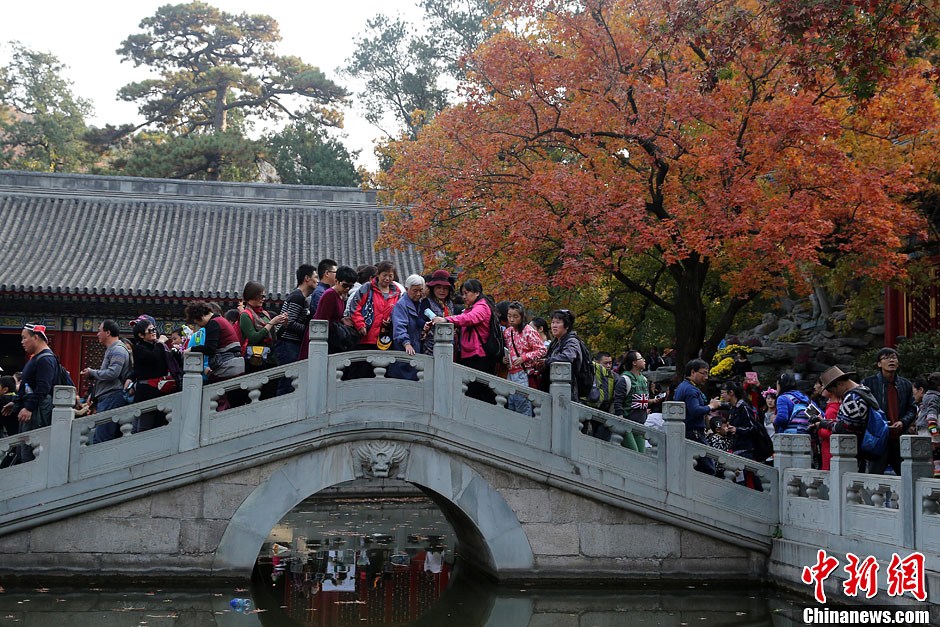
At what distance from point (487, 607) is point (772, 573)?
9.34 ft

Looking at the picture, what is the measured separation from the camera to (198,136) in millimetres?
35062

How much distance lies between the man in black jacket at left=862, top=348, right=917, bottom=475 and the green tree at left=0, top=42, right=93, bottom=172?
107ft

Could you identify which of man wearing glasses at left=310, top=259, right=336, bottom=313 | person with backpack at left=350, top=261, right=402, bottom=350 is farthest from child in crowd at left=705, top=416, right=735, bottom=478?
man wearing glasses at left=310, top=259, right=336, bottom=313

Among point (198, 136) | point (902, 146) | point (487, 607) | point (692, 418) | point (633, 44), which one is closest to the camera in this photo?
point (487, 607)

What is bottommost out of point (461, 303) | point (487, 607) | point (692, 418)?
point (487, 607)

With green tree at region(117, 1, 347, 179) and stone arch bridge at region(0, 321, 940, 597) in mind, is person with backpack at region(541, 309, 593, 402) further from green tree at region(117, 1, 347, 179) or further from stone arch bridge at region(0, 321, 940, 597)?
green tree at region(117, 1, 347, 179)

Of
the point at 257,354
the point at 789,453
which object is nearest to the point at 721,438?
the point at 789,453

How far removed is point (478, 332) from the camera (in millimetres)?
10000

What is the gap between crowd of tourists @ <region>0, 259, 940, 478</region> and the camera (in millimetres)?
9602

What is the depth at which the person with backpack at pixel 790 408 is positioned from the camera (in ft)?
33.1

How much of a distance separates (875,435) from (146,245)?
56.8ft

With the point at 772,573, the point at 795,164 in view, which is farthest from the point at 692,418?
the point at 795,164

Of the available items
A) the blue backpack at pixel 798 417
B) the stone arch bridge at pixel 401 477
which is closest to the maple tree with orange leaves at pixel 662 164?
the blue backpack at pixel 798 417

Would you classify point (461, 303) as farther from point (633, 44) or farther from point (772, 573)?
point (633, 44)
